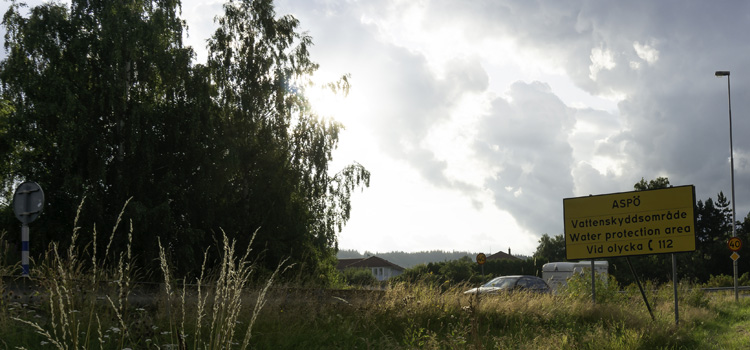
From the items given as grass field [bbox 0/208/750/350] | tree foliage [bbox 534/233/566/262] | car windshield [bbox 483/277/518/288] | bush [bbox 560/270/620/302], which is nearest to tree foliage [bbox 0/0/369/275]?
car windshield [bbox 483/277/518/288]

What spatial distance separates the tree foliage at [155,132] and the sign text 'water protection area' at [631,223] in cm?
1204

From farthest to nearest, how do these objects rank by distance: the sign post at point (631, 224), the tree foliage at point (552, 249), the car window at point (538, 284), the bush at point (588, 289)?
the tree foliage at point (552, 249)
the car window at point (538, 284)
the bush at point (588, 289)
the sign post at point (631, 224)

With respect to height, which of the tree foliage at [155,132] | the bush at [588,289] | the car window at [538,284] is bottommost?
the car window at [538,284]

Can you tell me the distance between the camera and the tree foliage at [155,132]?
24328mm

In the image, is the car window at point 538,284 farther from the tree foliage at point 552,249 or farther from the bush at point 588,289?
the tree foliage at point 552,249

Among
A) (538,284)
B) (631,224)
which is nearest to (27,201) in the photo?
(631,224)

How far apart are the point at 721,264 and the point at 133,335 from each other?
61024 mm

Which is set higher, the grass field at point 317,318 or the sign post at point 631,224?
the sign post at point 631,224

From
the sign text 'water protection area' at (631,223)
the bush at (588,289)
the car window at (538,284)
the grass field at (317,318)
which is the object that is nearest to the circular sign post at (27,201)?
the grass field at (317,318)

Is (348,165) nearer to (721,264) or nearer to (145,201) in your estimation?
(145,201)

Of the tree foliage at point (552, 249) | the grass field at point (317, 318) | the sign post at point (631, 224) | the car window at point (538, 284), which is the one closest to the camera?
the grass field at point (317, 318)

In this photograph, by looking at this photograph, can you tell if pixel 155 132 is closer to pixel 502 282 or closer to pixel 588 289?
pixel 502 282

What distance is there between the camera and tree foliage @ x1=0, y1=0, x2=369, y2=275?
2433cm

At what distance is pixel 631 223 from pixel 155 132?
746 inches
